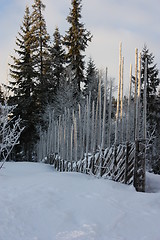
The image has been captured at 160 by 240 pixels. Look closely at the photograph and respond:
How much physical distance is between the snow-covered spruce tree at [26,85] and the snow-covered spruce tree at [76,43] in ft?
12.7

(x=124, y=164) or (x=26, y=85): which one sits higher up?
(x=26, y=85)

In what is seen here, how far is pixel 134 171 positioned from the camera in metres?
5.47

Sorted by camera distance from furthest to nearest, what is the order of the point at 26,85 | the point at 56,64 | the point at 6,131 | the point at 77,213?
1. the point at 56,64
2. the point at 26,85
3. the point at 6,131
4. the point at 77,213

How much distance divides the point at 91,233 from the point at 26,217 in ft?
3.31

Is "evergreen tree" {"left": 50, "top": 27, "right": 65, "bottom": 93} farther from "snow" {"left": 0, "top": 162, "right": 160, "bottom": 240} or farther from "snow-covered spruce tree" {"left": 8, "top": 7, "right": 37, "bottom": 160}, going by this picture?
"snow" {"left": 0, "top": 162, "right": 160, "bottom": 240}

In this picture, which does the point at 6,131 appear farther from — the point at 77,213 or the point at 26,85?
the point at 26,85

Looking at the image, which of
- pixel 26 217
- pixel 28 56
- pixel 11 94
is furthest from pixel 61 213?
pixel 28 56

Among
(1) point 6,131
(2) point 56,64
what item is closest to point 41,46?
(2) point 56,64

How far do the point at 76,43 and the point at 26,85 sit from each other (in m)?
7.35

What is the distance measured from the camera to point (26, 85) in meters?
24.2

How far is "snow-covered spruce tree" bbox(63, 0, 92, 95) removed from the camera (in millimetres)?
26406

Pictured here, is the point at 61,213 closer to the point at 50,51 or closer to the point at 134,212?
the point at 134,212

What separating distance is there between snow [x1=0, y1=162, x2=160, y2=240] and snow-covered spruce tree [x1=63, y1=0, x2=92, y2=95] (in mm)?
21703

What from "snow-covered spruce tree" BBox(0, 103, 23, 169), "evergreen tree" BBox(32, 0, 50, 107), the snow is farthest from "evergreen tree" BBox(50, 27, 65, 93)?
the snow
